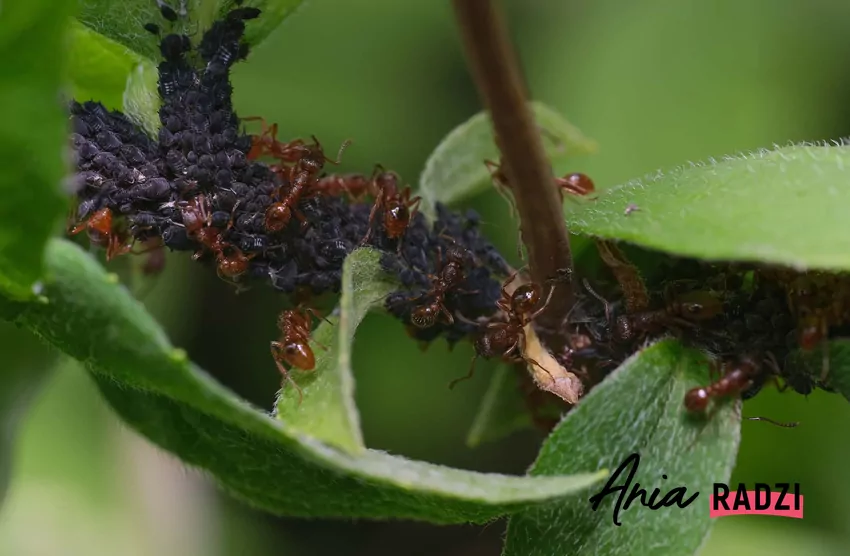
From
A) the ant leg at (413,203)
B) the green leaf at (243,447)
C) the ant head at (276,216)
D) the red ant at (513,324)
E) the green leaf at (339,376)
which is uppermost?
the ant leg at (413,203)

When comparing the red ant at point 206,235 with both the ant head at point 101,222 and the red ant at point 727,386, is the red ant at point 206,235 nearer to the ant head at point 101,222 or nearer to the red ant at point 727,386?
the ant head at point 101,222

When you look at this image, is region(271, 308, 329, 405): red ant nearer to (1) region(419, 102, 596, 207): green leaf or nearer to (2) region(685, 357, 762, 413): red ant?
(1) region(419, 102, 596, 207): green leaf

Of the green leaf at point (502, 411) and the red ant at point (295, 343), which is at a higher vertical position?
the green leaf at point (502, 411)

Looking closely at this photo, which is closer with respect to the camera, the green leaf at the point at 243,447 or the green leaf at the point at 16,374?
the green leaf at the point at 243,447

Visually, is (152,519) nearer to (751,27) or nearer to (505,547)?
(505,547)

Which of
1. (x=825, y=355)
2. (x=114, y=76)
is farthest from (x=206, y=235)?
(x=825, y=355)

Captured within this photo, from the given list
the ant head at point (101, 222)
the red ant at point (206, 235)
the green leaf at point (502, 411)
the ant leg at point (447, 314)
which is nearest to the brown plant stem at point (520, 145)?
the ant leg at point (447, 314)

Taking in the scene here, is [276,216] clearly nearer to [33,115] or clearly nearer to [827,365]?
[33,115]

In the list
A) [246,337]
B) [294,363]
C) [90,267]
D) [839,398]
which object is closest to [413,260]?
[294,363]
